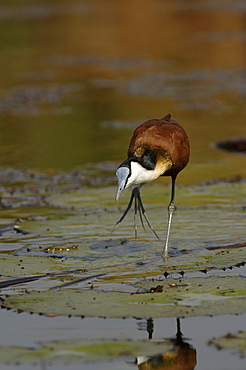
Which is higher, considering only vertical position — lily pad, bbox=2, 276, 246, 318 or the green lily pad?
lily pad, bbox=2, 276, 246, 318

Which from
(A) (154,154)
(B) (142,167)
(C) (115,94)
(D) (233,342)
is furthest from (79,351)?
(C) (115,94)

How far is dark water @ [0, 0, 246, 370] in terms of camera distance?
5.55 meters

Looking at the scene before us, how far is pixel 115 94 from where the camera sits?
19047 mm

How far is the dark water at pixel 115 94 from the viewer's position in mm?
5551

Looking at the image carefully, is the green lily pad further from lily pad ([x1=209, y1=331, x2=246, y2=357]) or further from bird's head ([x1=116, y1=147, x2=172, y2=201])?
bird's head ([x1=116, y1=147, x2=172, y2=201])

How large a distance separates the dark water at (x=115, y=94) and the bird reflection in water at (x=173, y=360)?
6 cm

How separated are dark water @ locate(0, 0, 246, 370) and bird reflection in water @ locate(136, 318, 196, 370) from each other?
0.19 feet

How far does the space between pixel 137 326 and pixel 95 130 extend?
9.60m

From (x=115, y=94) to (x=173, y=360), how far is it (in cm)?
1448

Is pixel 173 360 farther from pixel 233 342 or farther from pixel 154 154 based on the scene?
pixel 154 154

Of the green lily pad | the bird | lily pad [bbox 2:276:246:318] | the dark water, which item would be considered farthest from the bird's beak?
the green lily pad

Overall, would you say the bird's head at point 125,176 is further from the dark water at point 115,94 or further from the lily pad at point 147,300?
the dark water at point 115,94

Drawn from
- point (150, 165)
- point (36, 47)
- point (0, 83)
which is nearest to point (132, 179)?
point (150, 165)

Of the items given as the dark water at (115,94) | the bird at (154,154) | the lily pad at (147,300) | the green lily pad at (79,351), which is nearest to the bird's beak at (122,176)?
the bird at (154,154)
